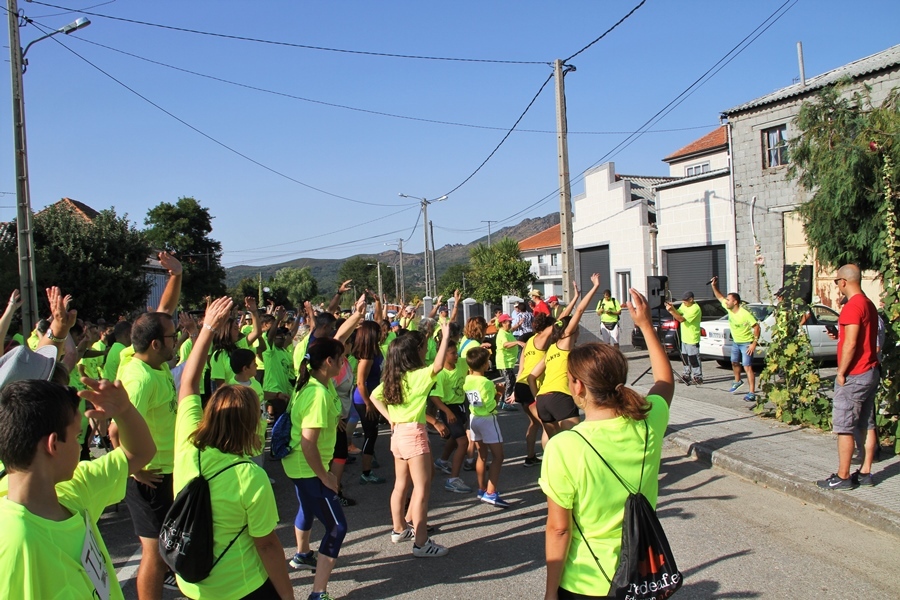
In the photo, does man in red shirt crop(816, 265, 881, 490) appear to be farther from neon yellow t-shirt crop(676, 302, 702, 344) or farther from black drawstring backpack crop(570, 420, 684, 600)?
neon yellow t-shirt crop(676, 302, 702, 344)

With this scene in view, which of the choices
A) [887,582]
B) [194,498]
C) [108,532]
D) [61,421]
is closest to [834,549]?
[887,582]

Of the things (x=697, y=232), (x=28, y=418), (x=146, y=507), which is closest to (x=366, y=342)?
(x=146, y=507)

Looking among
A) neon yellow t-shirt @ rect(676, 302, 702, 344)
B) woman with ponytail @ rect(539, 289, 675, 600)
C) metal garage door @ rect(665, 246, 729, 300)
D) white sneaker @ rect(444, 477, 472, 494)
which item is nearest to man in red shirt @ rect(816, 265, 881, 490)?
white sneaker @ rect(444, 477, 472, 494)

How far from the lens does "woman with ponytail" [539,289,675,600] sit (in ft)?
8.47

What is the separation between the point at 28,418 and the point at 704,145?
107ft

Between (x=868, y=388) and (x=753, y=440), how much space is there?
2470mm

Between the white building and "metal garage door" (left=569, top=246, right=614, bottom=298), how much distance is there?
402 centimetres

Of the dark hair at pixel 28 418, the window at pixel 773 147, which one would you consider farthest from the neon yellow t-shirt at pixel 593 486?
the window at pixel 773 147

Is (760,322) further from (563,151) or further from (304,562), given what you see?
(304,562)

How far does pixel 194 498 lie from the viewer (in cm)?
306

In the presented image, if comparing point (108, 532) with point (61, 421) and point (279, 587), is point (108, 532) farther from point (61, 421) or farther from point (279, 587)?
point (61, 421)

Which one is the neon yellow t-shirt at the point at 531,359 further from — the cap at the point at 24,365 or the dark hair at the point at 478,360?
the cap at the point at 24,365

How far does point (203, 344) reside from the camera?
356 cm

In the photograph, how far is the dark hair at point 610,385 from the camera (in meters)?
2.68
